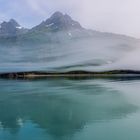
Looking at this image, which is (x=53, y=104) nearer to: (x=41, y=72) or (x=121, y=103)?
(x=121, y=103)

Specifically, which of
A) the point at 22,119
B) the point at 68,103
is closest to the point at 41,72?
the point at 68,103

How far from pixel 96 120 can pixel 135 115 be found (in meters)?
3.73

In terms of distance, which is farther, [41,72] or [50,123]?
[41,72]

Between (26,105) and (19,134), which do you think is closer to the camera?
(19,134)

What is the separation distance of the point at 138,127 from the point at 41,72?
13027cm

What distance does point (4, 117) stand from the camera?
31.6 metres

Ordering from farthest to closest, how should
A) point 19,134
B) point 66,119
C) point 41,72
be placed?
point 41,72 < point 66,119 < point 19,134

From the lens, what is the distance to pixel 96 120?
2875cm

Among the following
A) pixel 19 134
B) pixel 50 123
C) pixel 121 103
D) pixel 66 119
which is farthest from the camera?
pixel 121 103

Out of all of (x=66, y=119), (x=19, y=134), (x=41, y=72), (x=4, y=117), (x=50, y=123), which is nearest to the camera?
(x=19, y=134)

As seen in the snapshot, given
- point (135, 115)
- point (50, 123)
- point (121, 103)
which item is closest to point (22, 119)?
point (50, 123)

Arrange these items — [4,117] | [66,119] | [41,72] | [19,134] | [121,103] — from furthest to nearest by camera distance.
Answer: [41,72] < [121,103] < [4,117] < [66,119] < [19,134]

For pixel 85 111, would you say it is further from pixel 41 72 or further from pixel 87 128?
pixel 41 72

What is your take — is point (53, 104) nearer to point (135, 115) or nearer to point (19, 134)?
point (135, 115)
